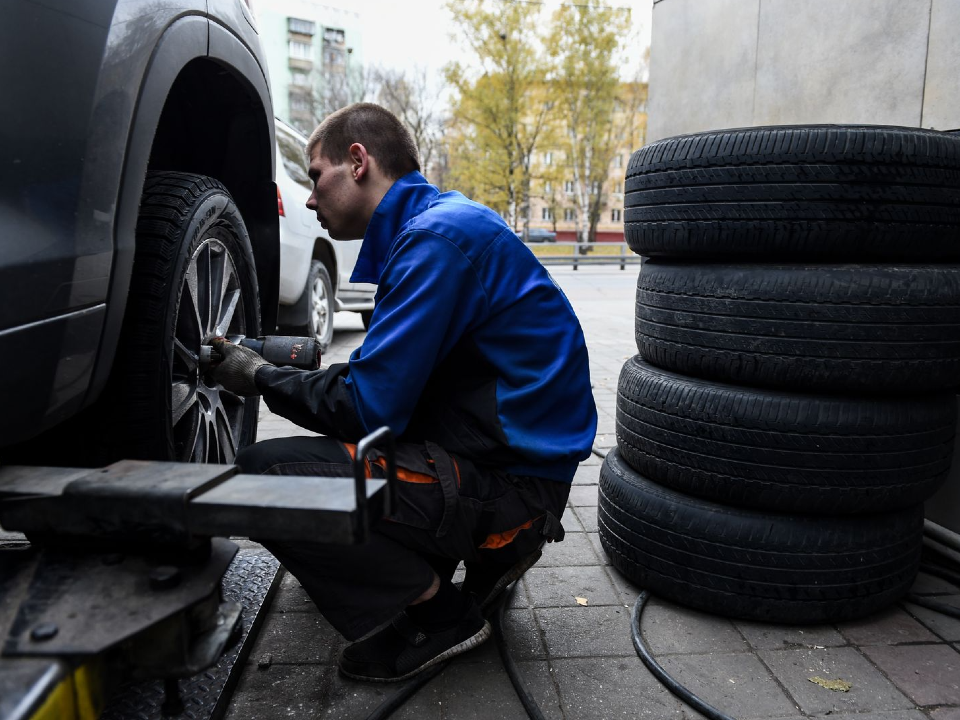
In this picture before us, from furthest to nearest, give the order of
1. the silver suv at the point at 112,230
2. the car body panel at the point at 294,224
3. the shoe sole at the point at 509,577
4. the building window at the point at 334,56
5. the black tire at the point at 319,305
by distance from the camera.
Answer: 1. the building window at the point at 334,56
2. the black tire at the point at 319,305
3. the car body panel at the point at 294,224
4. the shoe sole at the point at 509,577
5. the silver suv at the point at 112,230

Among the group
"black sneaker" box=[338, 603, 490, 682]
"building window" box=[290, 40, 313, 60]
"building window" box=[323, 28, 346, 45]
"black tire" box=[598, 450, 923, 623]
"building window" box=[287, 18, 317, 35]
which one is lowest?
"black sneaker" box=[338, 603, 490, 682]

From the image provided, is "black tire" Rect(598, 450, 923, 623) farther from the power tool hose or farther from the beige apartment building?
the beige apartment building

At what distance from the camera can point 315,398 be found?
1.94m

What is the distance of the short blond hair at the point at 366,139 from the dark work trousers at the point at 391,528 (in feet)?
2.69

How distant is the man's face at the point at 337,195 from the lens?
2.26 meters

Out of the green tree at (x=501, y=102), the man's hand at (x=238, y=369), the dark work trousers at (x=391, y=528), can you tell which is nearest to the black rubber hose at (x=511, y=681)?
A: the dark work trousers at (x=391, y=528)

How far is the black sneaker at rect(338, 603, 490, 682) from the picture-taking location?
2.02 m

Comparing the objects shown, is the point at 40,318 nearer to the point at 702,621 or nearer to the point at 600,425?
the point at 702,621

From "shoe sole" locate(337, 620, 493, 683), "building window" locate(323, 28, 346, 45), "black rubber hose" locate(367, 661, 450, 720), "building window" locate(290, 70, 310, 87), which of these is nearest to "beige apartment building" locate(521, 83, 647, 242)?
"building window" locate(290, 70, 310, 87)

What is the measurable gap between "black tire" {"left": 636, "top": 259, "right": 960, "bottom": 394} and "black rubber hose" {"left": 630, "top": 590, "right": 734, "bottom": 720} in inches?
29.8

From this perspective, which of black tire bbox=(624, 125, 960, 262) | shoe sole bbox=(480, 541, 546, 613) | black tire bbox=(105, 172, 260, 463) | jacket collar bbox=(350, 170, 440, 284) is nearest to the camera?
black tire bbox=(105, 172, 260, 463)

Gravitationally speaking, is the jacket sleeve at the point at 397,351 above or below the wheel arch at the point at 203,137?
below

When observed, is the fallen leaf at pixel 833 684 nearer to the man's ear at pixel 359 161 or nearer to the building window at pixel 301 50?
the man's ear at pixel 359 161

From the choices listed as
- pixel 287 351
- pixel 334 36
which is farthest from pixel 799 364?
pixel 334 36
